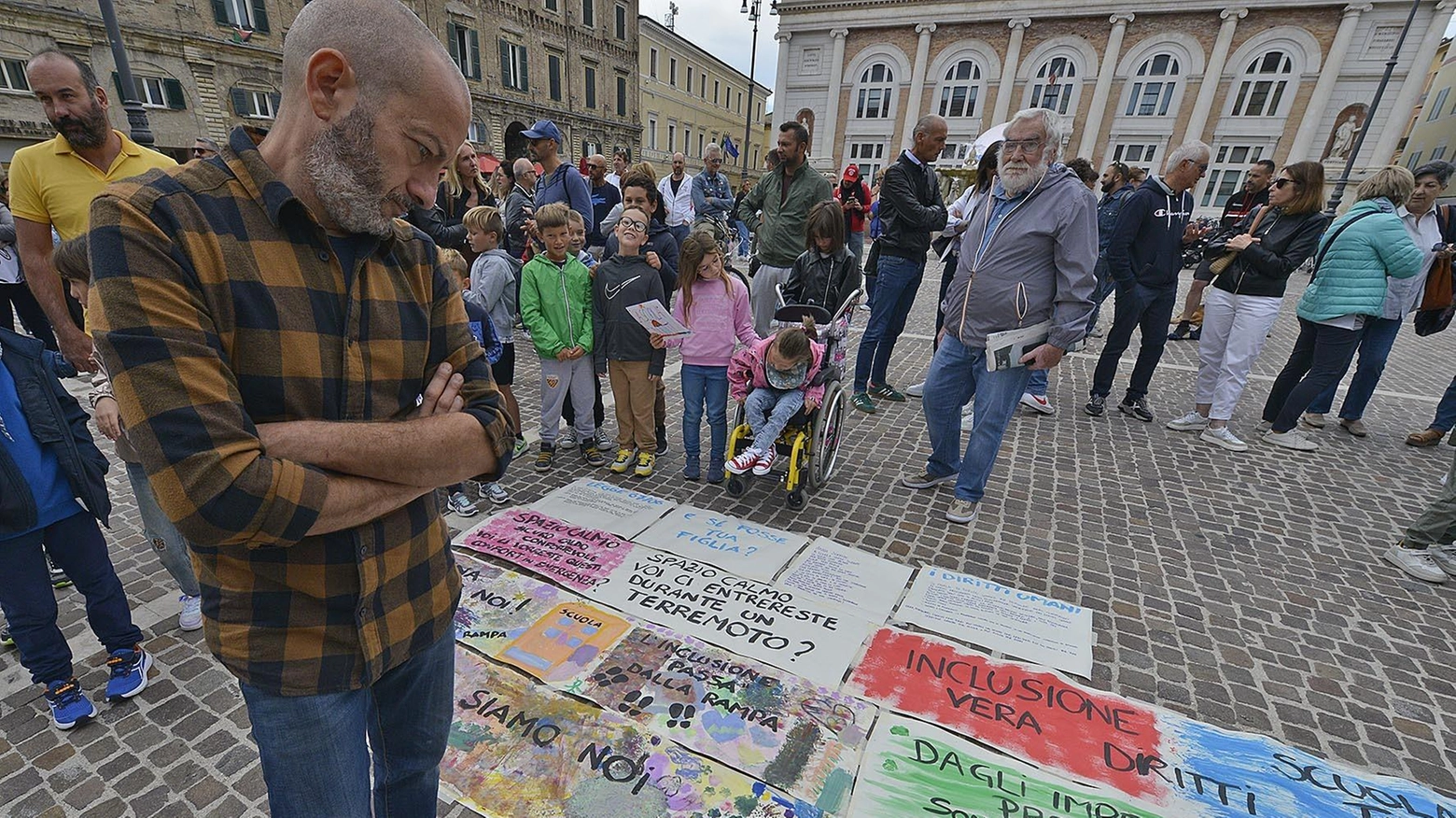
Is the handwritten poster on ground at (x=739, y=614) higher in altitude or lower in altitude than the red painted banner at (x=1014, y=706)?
lower

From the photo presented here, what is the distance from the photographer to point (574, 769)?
220 centimetres

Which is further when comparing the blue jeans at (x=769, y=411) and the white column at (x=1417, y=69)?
the white column at (x=1417, y=69)

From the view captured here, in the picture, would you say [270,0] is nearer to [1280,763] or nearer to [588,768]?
[588,768]

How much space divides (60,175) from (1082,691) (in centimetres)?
510

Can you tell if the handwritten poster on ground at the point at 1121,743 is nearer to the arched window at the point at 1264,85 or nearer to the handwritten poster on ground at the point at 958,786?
the handwritten poster on ground at the point at 958,786

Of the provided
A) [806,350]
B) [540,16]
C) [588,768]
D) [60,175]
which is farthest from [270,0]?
[588,768]

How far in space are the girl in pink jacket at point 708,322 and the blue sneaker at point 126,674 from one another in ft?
9.94

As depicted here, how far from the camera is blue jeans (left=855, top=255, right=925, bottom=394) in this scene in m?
5.63

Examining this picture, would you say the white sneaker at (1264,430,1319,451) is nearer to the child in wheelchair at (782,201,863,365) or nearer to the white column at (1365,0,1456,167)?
the child in wheelchair at (782,201,863,365)

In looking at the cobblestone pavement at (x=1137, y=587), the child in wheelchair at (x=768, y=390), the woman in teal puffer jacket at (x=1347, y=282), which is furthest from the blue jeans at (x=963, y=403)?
the woman in teal puffer jacket at (x=1347, y=282)

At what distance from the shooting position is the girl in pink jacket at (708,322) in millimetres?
4141

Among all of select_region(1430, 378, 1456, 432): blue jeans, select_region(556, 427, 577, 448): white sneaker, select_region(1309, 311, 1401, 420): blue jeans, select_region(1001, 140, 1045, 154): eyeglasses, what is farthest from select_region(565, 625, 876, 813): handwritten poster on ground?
select_region(1430, 378, 1456, 432): blue jeans

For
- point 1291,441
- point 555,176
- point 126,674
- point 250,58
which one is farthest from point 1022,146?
point 250,58

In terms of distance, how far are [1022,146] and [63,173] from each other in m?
4.73
